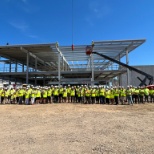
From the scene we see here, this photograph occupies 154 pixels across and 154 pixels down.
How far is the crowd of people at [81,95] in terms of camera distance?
63.7ft

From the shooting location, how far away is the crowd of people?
1942cm

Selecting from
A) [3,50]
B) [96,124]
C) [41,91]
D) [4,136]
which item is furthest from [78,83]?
[4,136]

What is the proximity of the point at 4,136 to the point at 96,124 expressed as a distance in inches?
153

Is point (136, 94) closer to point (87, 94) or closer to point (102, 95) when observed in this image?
point (102, 95)

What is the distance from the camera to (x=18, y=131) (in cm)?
870

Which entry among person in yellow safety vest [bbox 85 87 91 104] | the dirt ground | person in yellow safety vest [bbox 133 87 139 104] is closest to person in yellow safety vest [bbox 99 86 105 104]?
person in yellow safety vest [bbox 85 87 91 104]

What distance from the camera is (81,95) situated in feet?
65.4

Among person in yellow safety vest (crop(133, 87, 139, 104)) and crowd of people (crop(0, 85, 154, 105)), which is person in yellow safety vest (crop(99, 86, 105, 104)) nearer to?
crowd of people (crop(0, 85, 154, 105))

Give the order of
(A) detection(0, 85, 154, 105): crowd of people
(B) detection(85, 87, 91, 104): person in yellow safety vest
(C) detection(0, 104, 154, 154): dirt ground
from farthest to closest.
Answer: (B) detection(85, 87, 91, 104): person in yellow safety vest < (A) detection(0, 85, 154, 105): crowd of people < (C) detection(0, 104, 154, 154): dirt ground

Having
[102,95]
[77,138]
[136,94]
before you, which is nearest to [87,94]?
[102,95]

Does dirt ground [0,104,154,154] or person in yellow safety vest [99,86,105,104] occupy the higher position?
person in yellow safety vest [99,86,105,104]

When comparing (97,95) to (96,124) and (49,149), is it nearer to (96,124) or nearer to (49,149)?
(96,124)

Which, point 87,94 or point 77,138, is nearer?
point 77,138

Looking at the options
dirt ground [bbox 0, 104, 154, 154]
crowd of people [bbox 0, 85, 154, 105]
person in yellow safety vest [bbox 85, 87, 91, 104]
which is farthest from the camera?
person in yellow safety vest [bbox 85, 87, 91, 104]
